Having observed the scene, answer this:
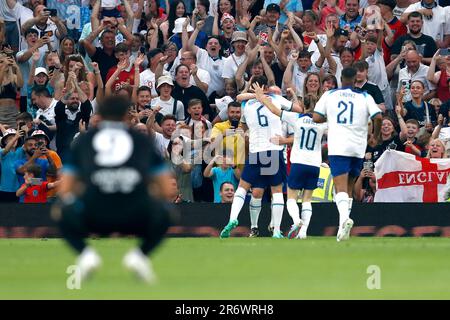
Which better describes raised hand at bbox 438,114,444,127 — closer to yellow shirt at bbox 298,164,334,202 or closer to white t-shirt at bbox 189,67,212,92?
yellow shirt at bbox 298,164,334,202

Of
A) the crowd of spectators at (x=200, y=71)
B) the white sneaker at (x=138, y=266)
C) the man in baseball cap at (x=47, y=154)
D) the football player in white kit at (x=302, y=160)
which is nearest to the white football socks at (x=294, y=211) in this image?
the football player in white kit at (x=302, y=160)

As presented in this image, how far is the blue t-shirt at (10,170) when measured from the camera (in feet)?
79.1

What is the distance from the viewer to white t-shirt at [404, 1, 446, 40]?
1080 inches

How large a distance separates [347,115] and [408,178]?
12.1 feet

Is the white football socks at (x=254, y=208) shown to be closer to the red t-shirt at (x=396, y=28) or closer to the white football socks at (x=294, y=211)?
the white football socks at (x=294, y=211)

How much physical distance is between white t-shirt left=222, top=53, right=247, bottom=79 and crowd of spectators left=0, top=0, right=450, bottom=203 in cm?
3

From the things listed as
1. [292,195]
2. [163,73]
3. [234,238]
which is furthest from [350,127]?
[163,73]

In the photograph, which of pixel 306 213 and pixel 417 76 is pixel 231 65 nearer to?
pixel 417 76

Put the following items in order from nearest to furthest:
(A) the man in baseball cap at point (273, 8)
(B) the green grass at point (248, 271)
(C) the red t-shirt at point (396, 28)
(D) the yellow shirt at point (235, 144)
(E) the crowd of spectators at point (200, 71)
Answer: (B) the green grass at point (248, 271) < (D) the yellow shirt at point (235, 144) < (E) the crowd of spectators at point (200, 71) < (C) the red t-shirt at point (396, 28) < (A) the man in baseball cap at point (273, 8)

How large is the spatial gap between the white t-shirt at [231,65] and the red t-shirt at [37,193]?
5120mm

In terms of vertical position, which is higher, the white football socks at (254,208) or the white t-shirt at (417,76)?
the white t-shirt at (417,76)

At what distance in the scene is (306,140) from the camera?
71.5ft

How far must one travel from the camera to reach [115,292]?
13.5 metres
